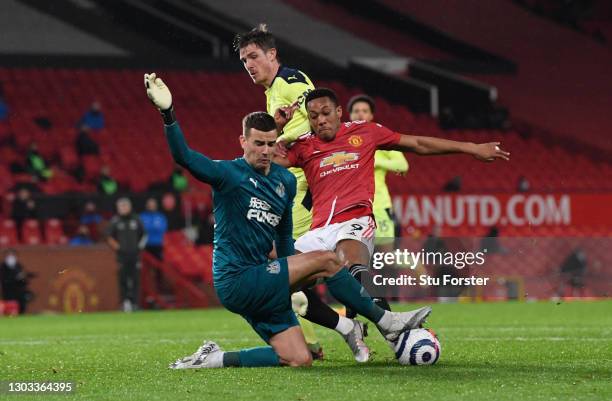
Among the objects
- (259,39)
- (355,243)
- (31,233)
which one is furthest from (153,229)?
A: (355,243)

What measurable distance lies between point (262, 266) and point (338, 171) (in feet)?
3.77

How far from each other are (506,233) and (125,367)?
13961 mm

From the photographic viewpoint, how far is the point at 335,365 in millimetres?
7180

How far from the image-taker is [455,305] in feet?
54.2

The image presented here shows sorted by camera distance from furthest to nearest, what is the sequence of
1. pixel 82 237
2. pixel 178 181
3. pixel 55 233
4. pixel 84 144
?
pixel 84 144 → pixel 178 181 → pixel 55 233 → pixel 82 237

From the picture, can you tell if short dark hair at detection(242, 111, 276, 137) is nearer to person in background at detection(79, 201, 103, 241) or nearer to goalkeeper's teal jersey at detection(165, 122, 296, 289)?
goalkeeper's teal jersey at detection(165, 122, 296, 289)

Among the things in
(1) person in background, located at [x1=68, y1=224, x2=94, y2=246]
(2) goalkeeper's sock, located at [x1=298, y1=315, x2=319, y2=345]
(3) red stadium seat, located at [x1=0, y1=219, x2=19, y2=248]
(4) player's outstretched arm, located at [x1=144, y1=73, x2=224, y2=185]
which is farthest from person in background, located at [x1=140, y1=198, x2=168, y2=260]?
(4) player's outstretched arm, located at [x1=144, y1=73, x2=224, y2=185]

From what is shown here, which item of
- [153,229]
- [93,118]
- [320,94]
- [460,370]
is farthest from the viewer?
[93,118]

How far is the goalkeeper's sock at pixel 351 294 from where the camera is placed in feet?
22.4

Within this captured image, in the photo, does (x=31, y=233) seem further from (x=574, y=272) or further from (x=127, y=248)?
(x=574, y=272)

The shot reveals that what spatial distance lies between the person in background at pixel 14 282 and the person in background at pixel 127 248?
132cm

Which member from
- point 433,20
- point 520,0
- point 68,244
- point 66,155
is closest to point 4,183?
point 66,155

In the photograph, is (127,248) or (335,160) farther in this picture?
(127,248)

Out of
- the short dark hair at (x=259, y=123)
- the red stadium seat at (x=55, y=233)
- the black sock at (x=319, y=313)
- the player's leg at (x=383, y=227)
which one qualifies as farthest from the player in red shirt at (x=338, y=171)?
the red stadium seat at (x=55, y=233)
